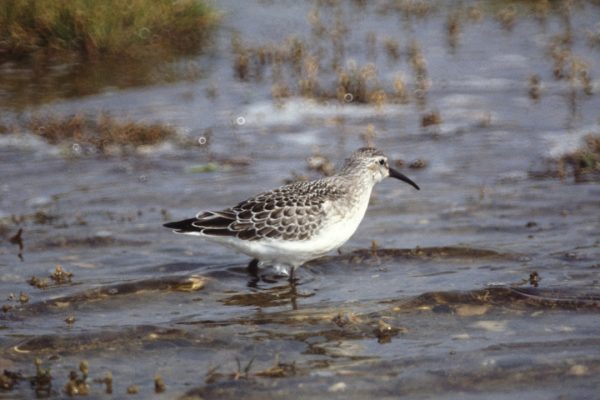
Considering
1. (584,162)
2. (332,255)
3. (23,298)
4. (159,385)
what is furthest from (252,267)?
(584,162)

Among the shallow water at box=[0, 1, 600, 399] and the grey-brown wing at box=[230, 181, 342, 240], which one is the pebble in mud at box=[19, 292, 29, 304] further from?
the grey-brown wing at box=[230, 181, 342, 240]

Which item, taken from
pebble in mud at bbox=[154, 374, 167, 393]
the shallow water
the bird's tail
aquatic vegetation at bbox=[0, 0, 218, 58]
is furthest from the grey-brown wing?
aquatic vegetation at bbox=[0, 0, 218, 58]

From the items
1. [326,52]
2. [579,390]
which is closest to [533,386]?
[579,390]

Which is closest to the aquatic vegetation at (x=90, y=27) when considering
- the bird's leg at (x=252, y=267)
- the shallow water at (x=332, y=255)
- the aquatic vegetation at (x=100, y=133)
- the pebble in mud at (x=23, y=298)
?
the shallow water at (x=332, y=255)

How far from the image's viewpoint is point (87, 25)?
63.4 feet

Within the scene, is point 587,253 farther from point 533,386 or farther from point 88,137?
point 88,137

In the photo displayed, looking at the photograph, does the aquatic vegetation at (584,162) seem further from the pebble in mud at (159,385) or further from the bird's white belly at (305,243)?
the pebble in mud at (159,385)

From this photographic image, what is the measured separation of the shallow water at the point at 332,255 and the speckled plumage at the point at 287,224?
0.45 meters

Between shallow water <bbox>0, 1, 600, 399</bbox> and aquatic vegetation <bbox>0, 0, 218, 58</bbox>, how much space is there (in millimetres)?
1197

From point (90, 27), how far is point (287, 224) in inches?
395

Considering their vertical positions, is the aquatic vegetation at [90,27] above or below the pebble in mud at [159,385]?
above

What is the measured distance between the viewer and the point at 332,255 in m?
11.8

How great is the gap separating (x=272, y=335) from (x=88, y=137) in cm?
755

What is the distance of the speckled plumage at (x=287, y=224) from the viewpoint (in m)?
10.6
